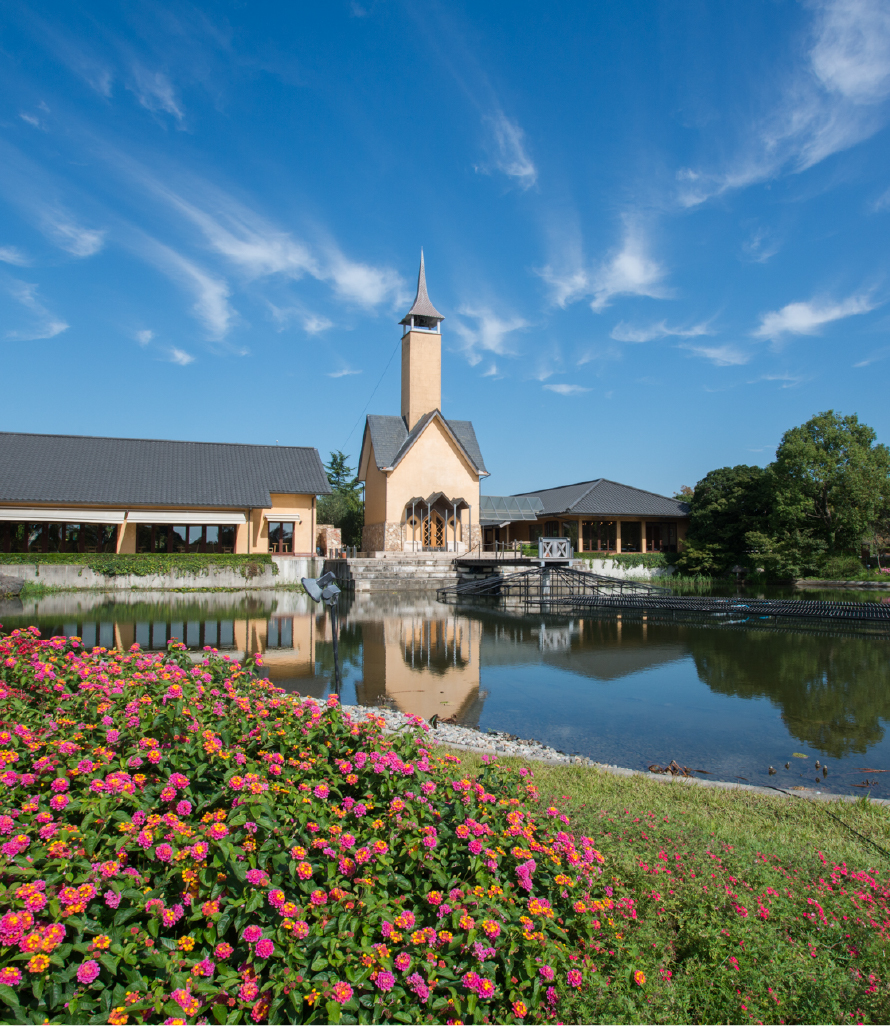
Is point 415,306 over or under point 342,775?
over

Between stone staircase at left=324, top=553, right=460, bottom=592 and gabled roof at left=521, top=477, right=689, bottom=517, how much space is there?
30.9ft

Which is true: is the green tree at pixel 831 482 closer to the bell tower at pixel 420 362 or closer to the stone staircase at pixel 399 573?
the stone staircase at pixel 399 573

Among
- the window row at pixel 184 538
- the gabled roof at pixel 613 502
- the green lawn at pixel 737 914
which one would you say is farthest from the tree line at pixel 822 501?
the green lawn at pixel 737 914

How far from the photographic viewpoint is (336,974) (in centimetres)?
206

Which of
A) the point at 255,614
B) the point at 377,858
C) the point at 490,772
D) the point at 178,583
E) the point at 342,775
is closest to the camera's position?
the point at 377,858

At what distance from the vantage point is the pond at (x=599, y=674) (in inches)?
275

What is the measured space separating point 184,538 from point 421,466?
1187 cm

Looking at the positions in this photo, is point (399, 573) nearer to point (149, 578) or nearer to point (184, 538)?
point (149, 578)

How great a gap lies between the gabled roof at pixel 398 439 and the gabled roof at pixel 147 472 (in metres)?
3.32

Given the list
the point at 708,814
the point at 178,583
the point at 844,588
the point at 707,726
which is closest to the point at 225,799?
the point at 708,814

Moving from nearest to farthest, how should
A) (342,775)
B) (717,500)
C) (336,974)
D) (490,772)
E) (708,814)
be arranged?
(336,974) < (342,775) < (490,772) < (708,814) < (717,500)

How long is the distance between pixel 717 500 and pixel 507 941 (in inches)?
1319

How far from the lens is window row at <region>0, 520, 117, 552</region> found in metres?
27.6

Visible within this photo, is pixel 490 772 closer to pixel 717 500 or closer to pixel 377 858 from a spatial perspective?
pixel 377 858
